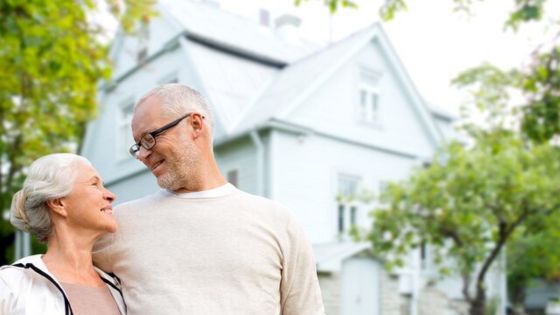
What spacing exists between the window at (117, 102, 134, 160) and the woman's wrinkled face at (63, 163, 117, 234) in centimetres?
1697

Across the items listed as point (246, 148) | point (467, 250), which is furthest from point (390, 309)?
point (246, 148)

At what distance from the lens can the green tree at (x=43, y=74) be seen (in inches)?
326

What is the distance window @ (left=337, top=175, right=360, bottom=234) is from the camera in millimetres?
16953

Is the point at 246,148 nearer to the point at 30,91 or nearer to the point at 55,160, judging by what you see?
the point at 30,91

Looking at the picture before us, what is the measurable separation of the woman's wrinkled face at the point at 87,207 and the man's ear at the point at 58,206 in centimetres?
1

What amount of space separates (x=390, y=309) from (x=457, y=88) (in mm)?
10306

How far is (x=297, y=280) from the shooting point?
2723 millimetres

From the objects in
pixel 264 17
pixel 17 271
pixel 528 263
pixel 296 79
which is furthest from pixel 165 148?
pixel 528 263

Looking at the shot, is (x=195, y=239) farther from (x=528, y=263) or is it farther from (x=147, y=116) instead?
(x=528, y=263)

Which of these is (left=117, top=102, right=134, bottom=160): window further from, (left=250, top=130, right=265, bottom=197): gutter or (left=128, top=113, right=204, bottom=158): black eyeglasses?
(left=128, top=113, right=204, bottom=158): black eyeglasses

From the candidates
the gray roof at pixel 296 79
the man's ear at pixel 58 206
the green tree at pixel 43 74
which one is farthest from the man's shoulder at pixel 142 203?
the gray roof at pixel 296 79

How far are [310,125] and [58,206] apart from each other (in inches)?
535

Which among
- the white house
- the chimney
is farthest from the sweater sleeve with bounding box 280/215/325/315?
the chimney

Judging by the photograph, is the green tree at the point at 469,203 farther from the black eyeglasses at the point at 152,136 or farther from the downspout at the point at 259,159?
the black eyeglasses at the point at 152,136
